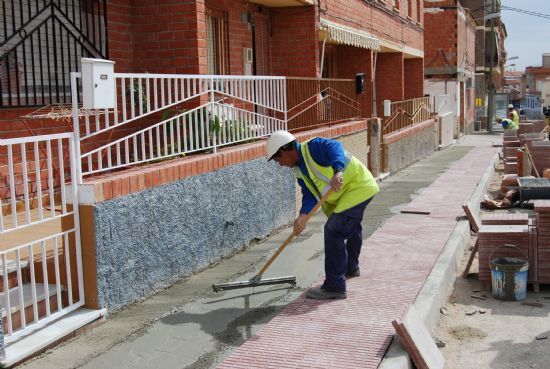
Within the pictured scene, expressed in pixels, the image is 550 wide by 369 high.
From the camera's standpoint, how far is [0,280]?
4.86 meters

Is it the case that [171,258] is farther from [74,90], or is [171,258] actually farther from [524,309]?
[524,309]

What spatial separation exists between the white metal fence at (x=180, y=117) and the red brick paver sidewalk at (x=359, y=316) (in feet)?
6.92

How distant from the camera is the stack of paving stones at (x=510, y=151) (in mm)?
14758

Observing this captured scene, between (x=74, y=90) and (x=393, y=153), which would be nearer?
(x=74, y=90)

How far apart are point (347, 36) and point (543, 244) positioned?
8617 mm

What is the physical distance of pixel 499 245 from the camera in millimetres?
6723

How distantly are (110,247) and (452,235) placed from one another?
4.68 m

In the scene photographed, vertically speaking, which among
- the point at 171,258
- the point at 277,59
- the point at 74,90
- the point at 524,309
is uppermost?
the point at 277,59

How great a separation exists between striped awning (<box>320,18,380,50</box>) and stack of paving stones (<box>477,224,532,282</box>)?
23.3 ft

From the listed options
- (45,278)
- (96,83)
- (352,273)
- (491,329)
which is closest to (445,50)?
(352,273)

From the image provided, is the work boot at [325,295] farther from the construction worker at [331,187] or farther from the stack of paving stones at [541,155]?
the stack of paving stones at [541,155]

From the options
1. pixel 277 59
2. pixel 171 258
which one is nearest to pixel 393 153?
pixel 277 59

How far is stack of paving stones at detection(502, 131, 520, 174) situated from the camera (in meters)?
14.8

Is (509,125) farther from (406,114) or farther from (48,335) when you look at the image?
(48,335)
